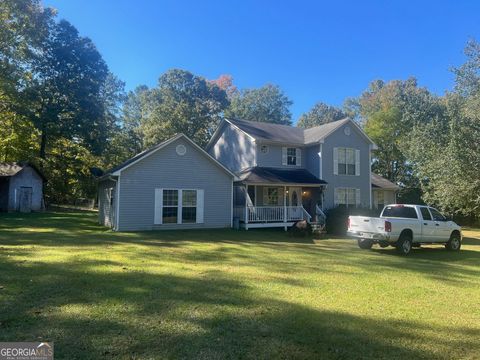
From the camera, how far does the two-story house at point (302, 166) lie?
78.8 ft

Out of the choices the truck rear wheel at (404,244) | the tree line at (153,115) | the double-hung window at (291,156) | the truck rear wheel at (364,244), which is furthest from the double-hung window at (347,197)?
the truck rear wheel at (404,244)

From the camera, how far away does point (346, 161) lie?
1038 inches

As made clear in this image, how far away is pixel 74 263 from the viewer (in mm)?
9438

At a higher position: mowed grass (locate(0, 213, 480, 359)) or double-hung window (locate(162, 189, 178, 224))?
double-hung window (locate(162, 189, 178, 224))

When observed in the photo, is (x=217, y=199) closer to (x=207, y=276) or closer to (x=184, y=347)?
(x=207, y=276)

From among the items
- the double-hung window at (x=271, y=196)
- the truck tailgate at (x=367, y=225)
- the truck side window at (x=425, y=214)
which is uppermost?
the double-hung window at (x=271, y=196)

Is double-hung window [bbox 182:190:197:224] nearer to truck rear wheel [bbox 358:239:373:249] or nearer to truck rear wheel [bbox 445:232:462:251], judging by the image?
truck rear wheel [bbox 358:239:373:249]

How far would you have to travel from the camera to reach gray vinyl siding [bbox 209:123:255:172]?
25391 millimetres

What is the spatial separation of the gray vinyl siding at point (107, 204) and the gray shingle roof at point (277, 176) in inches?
291

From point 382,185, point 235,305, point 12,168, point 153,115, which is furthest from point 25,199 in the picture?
point 235,305

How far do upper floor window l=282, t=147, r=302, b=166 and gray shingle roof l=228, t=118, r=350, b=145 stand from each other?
1.99ft

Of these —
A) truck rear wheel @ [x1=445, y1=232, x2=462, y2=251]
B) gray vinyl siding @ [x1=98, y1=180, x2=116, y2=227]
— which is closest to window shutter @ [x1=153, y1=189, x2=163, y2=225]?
gray vinyl siding @ [x1=98, y1=180, x2=116, y2=227]

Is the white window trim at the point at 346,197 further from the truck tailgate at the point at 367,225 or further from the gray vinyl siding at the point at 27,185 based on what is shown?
the gray vinyl siding at the point at 27,185

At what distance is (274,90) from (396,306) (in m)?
50.8
